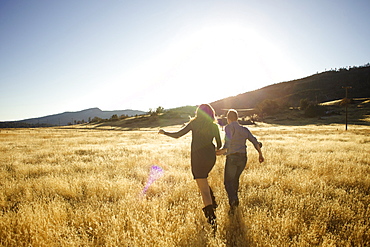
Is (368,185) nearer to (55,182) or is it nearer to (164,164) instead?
(164,164)

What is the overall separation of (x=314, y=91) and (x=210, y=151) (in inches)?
6247

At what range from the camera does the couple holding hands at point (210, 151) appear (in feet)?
11.7

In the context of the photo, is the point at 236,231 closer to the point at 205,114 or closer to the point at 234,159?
the point at 234,159

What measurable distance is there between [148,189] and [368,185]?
6307 mm

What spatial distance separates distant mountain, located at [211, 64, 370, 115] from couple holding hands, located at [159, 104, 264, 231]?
99555mm

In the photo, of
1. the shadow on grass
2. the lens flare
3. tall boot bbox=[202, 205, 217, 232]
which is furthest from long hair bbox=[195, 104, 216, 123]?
the lens flare

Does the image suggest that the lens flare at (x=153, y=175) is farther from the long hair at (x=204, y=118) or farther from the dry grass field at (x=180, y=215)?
the long hair at (x=204, y=118)

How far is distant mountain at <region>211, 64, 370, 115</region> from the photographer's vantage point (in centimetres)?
11469

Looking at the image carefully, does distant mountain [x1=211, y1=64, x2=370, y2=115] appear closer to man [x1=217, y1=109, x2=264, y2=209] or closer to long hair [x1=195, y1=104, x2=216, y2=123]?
man [x1=217, y1=109, x2=264, y2=209]

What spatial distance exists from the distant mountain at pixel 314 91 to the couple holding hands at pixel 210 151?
327 feet

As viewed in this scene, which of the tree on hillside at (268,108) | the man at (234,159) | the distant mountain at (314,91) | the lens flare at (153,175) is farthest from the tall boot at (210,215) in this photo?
the distant mountain at (314,91)

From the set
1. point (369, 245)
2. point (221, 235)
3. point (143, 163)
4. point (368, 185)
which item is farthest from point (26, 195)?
point (368, 185)

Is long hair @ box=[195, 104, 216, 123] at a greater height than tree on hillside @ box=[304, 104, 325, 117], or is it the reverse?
long hair @ box=[195, 104, 216, 123]

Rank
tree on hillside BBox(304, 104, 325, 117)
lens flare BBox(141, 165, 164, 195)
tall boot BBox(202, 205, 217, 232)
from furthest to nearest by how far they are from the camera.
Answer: tree on hillside BBox(304, 104, 325, 117) → lens flare BBox(141, 165, 164, 195) → tall boot BBox(202, 205, 217, 232)
